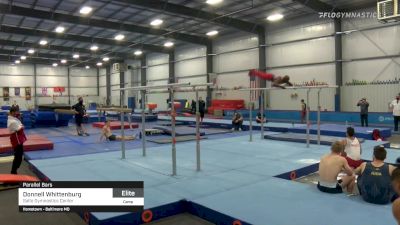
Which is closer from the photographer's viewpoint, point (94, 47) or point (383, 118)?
point (383, 118)

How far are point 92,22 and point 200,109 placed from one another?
8126 mm

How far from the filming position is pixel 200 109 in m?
18.6

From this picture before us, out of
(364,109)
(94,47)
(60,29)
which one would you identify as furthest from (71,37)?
(364,109)

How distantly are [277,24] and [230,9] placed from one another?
4059 millimetres

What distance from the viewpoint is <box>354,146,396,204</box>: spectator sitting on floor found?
437cm

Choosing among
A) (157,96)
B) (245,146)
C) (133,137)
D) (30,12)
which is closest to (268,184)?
(245,146)

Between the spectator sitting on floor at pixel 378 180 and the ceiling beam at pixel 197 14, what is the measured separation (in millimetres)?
13070

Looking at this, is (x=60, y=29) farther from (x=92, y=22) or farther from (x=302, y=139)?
(x=302, y=139)

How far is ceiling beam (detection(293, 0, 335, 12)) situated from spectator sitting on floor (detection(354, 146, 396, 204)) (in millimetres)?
12772

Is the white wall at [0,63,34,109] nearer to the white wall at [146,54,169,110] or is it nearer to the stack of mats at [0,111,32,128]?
the white wall at [146,54,169,110]

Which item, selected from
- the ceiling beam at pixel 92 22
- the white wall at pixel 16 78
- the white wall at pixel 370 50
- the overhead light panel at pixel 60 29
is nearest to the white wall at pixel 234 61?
the ceiling beam at pixel 92 22

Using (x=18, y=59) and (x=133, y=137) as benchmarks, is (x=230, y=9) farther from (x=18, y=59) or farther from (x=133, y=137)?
(x=18, y=59)

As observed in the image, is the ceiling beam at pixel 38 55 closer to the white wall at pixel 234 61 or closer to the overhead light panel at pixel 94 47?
the overhead light panel at pixel 94 47

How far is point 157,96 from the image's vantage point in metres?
32.0
